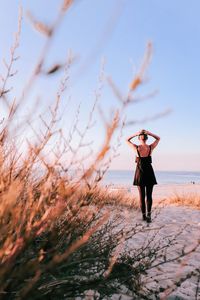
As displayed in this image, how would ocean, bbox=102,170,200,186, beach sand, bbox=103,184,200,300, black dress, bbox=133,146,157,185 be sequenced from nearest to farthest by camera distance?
1. beach sand, bbox=103,184,200,300
2. black dress, bbox=133,146,157,185
3. ocean, bbox=102,170,200,186

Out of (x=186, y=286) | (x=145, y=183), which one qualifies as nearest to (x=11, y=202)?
(x=186, y=286)

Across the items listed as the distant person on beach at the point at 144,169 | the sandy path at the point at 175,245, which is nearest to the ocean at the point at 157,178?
the sandy path at the point at 175,245

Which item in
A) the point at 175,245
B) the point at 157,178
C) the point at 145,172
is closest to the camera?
the point at 175,245

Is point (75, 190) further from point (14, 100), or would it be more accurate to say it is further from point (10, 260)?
point (14, 100)

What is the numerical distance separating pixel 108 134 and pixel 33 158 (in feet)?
1.94

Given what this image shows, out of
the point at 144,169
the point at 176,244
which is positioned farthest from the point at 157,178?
the point at 176,244

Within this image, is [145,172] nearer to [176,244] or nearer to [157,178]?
[176,244]

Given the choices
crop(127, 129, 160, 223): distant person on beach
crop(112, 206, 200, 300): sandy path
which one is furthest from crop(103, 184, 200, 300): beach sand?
crop(127, 129, 160, 223): distant person on beach

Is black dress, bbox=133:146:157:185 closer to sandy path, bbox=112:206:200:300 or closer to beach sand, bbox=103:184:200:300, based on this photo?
beach sand, bbox=103:184:200:300

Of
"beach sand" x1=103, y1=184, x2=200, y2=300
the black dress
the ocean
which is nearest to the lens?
"beach sand" x1=103, y1=184, x2=200, y2=300

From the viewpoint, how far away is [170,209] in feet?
31.0

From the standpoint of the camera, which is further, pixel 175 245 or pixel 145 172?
pixel 145 172

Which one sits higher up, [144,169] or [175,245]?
[144,169]

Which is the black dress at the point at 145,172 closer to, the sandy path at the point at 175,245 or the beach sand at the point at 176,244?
the beach sand at the point at 176,244
